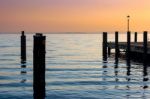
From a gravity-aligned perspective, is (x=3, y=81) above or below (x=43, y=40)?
below

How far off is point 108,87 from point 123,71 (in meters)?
9.54

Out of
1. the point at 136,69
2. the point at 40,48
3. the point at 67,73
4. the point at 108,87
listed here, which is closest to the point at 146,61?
the point at 136,69

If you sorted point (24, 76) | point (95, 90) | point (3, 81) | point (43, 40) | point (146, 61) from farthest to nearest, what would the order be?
point (146, 61) → point (24, 76) → point (3, 81) → point (95, 90) → point (43, 40)

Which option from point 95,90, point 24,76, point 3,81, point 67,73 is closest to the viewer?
point 95,90

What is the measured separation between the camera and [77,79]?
2828 cm

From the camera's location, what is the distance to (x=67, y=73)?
3228cm

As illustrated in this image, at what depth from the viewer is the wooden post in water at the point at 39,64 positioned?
16.2 metres

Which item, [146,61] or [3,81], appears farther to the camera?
[146,61]

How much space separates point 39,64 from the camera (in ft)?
53.8

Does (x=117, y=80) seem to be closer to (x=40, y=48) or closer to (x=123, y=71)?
(x=123, y=71)

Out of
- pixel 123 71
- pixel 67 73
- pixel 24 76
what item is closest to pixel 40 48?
pixel 24 76

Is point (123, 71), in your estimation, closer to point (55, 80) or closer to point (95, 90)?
point (55, 80)

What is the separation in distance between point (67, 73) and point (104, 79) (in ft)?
15.3

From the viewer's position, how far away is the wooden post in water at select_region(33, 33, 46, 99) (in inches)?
637
